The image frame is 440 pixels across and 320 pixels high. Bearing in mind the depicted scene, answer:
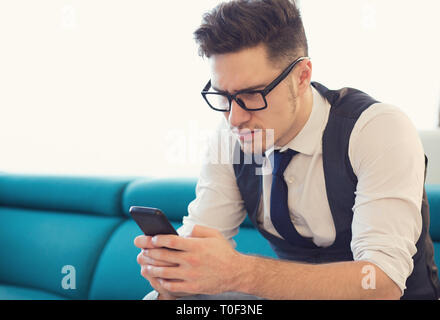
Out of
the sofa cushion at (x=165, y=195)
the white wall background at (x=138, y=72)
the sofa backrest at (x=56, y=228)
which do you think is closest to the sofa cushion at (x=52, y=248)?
the sofa backrest at (x=56, y=228)

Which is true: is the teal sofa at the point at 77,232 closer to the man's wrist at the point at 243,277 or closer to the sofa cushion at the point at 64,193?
the sofa cushion at the point at 64,193

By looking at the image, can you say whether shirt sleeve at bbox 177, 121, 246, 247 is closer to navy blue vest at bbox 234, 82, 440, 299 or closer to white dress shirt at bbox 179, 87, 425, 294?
white dress shirt at bbox 179, 87, 425, 294

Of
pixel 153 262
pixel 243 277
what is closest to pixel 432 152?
pixel 243 277

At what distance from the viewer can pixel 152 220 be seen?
2.89 ft

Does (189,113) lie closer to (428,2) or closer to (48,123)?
(48,123)

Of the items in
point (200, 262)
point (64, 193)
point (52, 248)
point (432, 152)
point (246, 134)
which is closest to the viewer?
point (200, 262)

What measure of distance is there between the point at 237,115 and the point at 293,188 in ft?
0.83

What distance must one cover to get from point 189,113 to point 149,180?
49 centimetres

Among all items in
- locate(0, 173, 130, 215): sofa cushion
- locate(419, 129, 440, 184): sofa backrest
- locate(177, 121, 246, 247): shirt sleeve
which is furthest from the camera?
locate(0, 173, 130, 215): sofa cushion

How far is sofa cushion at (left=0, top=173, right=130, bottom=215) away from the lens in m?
1.98

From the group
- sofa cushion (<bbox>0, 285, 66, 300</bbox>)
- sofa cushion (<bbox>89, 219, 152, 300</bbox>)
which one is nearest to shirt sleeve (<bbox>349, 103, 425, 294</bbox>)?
sofa cushion (<bbox>89, 219, 152, 300</bbox>)

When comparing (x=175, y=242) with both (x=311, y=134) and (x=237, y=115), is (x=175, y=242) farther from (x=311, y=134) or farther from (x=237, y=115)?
(x=311, y=134)

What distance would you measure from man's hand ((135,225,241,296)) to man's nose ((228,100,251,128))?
302mm
